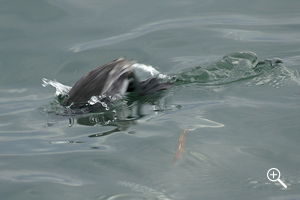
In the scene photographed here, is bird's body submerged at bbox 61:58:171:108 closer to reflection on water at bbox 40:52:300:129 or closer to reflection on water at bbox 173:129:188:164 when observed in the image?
reflection on water at bbox 40:52:300:129

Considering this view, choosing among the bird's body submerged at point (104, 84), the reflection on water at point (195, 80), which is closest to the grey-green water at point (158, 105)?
the reflection on water at point (195, 80)

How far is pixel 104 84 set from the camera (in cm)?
413

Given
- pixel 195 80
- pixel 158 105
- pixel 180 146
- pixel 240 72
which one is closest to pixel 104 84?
pixel 158 105

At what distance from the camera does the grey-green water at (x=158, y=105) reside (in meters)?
2.94

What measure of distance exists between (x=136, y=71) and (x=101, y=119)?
26.7 inches

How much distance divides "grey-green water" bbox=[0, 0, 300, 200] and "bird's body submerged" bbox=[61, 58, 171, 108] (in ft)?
0.60

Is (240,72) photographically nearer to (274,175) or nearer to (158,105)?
(158,105)

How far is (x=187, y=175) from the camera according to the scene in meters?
2.95

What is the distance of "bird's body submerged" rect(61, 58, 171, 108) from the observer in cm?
413

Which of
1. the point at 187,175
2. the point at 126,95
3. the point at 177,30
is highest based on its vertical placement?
the point at 177,30

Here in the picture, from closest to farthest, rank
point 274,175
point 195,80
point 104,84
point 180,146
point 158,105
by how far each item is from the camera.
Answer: point 274,175 < point 180,146 < point 104,84 < point 158,105 < point 195,80

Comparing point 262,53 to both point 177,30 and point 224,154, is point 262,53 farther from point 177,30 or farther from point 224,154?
point 224,154

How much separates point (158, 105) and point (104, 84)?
627 mm

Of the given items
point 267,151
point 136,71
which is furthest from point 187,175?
point 136,71
